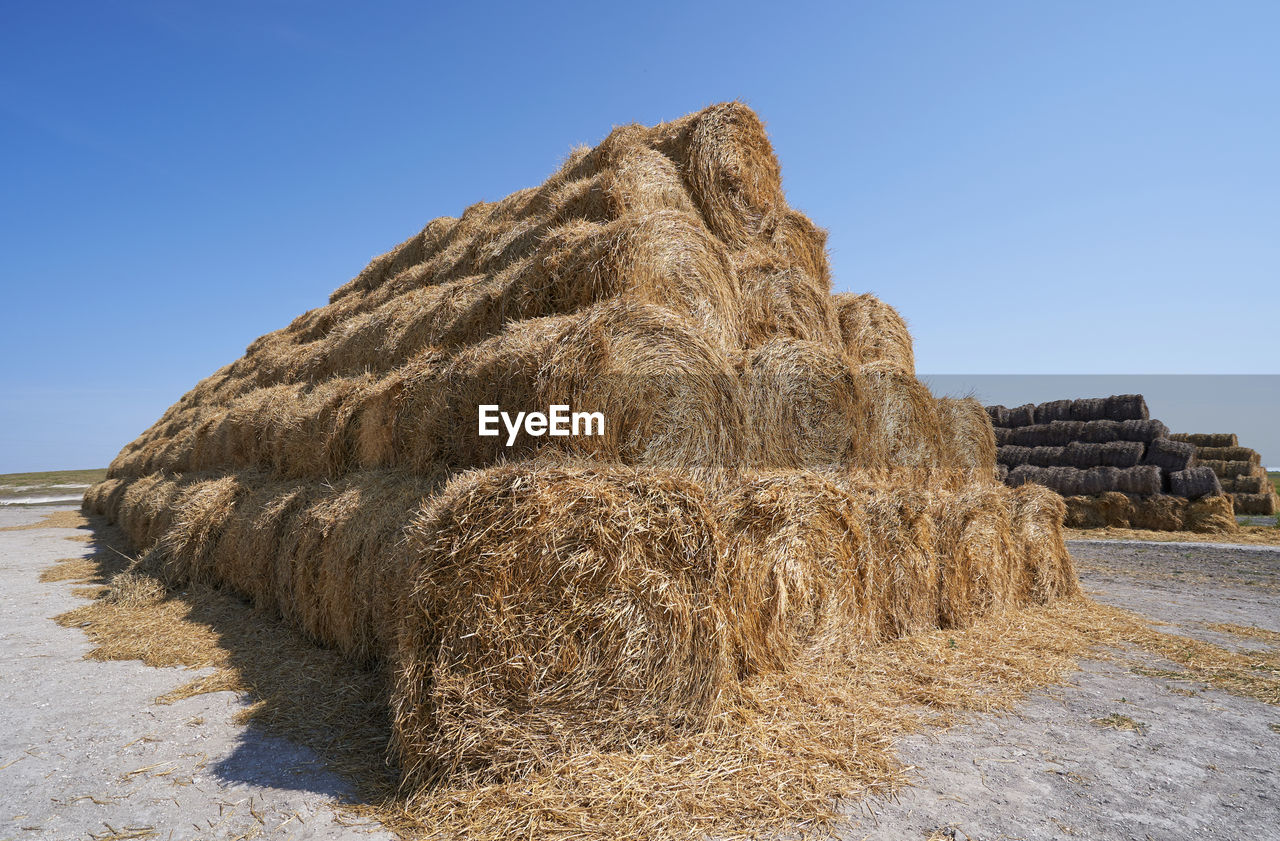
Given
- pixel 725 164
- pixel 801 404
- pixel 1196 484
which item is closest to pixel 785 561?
pixel 801 404

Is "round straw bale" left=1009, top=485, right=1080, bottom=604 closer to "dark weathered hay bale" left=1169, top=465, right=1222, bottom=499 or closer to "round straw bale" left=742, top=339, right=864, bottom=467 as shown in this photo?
"round straw bale" left=742, top=339, right=864, bottom=467

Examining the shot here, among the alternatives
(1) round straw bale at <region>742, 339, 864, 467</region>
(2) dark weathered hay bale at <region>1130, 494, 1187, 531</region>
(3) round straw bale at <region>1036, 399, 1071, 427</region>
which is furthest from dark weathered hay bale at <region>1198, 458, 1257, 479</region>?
(1) round straw bale at <region>742, 339, 864, 467</region>

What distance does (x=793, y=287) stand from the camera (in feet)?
20.4

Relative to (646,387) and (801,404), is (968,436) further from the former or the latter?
(646,387)

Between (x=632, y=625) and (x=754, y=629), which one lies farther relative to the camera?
(x=754, y=629)

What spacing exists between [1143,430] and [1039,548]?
10952 millimetres

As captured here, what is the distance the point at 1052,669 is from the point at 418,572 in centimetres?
445

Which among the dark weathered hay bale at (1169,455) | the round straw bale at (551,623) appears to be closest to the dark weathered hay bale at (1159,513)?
the dark weathered hay bale at (1169,455)

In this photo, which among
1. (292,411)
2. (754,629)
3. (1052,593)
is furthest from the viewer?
(292,411)

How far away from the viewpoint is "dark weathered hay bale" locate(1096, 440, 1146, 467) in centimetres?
Result: 1474

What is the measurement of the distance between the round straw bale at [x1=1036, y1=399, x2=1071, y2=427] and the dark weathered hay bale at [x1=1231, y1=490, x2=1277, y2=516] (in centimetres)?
381

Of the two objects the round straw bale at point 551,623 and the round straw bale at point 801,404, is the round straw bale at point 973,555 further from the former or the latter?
the round straw bale at point 551,623

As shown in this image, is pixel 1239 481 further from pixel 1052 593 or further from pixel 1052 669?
pixel 1052 669

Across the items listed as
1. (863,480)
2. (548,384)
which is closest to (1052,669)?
(863,480)
